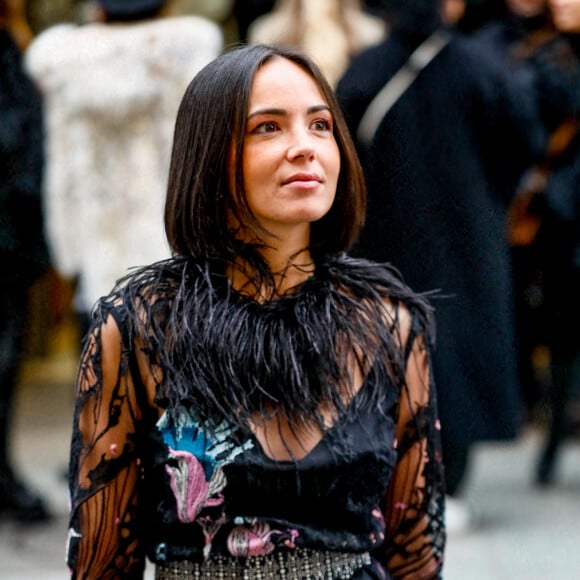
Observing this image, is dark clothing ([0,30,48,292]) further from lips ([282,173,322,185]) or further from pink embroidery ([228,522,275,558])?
pink embroidery ([228,522,275,558])

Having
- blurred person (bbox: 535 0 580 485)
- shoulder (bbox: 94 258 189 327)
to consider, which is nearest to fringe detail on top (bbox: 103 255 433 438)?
shoulder (bbox: 94 258 189 327)

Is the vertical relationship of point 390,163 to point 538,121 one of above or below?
below

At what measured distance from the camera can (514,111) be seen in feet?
15.2

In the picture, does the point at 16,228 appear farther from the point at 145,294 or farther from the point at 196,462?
the point at 196,462

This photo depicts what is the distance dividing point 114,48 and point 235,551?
2.95 metres

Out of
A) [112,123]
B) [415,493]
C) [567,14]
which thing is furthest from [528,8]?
[415,493]

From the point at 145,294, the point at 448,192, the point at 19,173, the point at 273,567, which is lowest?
the point at 273,567

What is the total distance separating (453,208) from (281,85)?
2.41 metres

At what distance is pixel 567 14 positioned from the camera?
540 cm

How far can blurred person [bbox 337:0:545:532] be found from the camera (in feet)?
14.4

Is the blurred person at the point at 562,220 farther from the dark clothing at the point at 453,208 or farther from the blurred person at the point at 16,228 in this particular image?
the blurred person at the point at 16,228

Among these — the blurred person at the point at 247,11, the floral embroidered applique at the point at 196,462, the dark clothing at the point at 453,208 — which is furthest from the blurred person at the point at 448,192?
the blurred person at the point at 247,11

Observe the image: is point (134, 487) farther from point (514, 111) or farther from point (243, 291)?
point (514, 111)

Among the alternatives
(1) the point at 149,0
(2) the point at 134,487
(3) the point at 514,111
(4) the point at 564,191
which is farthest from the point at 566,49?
(2) the point at 134,487
